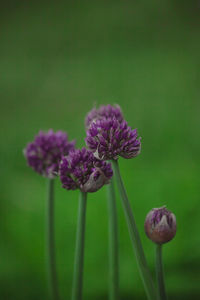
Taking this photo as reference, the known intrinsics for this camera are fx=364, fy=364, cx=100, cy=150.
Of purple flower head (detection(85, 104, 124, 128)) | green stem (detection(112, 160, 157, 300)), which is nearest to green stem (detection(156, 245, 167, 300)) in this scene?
green stem (detection(112, 160, 157, 300))

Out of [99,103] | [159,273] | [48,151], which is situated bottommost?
[159,273]

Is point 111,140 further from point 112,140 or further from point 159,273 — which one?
point 159,273

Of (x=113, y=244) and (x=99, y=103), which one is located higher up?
(x=99, y=103)

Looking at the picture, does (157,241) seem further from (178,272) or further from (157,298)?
(178,272)

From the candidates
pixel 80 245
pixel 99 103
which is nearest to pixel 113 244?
pixel 80 245

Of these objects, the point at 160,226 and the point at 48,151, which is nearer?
the point at 160,226

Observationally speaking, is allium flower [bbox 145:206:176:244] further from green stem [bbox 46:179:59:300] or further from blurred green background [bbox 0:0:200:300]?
blurred green background [bbox 0:0:200:300]
